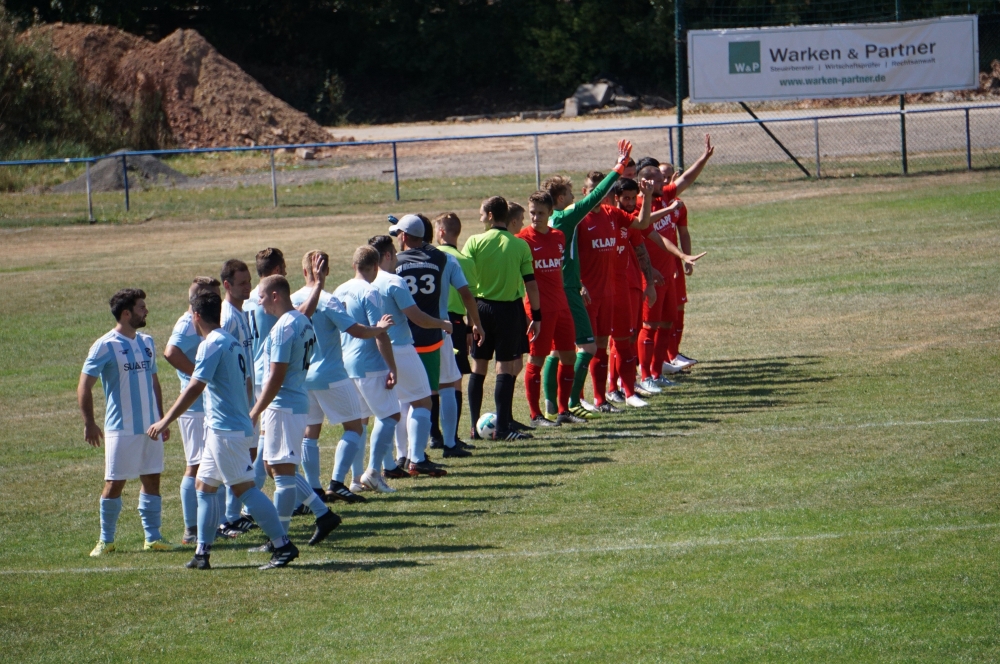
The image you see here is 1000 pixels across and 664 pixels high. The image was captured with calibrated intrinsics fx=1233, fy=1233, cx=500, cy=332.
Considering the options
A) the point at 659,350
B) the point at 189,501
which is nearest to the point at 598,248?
the point at 659,350

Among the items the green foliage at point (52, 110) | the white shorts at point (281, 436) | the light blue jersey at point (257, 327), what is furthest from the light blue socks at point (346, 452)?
the green foliage at point (52, 110)

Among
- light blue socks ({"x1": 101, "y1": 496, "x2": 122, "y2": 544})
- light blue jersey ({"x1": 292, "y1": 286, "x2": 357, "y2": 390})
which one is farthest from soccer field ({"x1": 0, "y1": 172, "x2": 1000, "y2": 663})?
light blue jersey ({"x1": 292, "y1": 286, "x2": 357, "y2": 390})

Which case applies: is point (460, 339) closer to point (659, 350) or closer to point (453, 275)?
point (453, 275)

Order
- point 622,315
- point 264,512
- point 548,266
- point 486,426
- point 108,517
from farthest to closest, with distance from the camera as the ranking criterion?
point 622,315 → point 486,426 → point 548,266 → point 108,517 → point 264,512

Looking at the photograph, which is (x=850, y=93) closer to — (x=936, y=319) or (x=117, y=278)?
(x=936, y=319)

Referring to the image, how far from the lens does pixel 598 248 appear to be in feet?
38.9

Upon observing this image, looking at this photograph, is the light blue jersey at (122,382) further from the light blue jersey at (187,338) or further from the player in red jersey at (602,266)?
the player in red jersey at (602,266)

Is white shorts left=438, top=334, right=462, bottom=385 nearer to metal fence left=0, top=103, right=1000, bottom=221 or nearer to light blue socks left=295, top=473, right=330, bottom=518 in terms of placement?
light blue socks left=295, top=473, right=330, bottom=518

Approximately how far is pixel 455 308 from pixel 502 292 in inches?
22.9

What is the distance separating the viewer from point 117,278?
22344 millimetres

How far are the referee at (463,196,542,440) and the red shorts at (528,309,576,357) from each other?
0.15 meters

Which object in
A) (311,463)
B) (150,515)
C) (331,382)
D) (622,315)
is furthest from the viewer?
(622,315)

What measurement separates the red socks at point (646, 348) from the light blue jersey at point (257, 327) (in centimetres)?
543

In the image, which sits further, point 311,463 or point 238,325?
point 311,463
